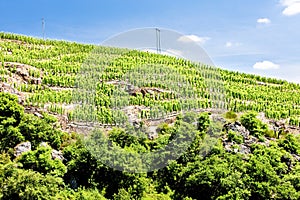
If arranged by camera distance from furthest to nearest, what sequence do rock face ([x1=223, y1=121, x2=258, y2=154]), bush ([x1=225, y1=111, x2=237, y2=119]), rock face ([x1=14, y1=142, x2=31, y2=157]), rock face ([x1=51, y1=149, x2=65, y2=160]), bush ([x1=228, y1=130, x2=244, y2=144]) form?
1. bush ([x1=225, y1=111, x2=237, y2=119])
2. bush ([x1=228, y1=130, x2=244, y2=144])
3. rock face ([x1=223, y1=121, x2=258, y2=154])
4. rock face ([x1=51, y1=149, x2=65, y2=160])
5. rock face ([x1=14, y1=142, x2=31, y2=157])

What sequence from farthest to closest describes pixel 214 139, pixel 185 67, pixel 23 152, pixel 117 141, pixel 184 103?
pixel 185 67 < pixel 184 103 < pixel 214 139 < pixel 117 141 < pixel 23 152

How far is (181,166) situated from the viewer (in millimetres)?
22766

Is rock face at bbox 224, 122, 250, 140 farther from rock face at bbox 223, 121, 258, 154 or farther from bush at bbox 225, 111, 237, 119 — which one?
bush at bbox 225, 111, 237, 119

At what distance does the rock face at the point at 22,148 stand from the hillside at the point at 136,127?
9 centimetres

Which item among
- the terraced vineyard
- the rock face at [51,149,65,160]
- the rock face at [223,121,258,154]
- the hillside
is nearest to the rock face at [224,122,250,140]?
the rock face at [223,121,258,154]

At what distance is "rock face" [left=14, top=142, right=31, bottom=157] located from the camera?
21.0 metres

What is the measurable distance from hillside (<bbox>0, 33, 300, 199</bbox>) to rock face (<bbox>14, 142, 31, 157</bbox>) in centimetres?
9

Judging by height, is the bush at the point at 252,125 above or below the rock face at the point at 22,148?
above

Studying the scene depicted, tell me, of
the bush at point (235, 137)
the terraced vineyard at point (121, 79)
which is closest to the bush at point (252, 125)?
the bush at point (235, 137)

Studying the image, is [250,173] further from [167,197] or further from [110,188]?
[110,188]

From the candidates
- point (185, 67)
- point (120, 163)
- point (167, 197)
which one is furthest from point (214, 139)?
point (185, 67)

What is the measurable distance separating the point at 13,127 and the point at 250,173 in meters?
14.9

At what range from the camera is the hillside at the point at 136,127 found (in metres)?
20.6

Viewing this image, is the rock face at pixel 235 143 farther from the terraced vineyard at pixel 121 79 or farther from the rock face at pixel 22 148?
the rock face at pixel 22 148
